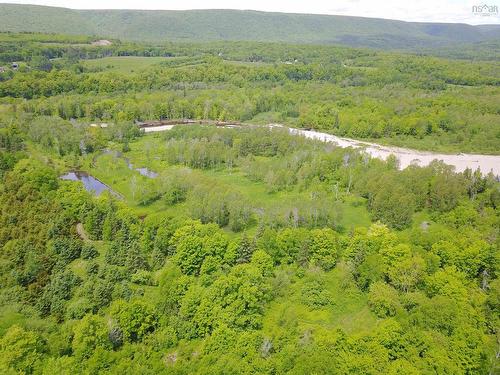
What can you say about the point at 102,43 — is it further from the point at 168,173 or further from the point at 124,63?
the point at 168,173

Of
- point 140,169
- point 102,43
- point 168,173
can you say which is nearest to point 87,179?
point 140,169

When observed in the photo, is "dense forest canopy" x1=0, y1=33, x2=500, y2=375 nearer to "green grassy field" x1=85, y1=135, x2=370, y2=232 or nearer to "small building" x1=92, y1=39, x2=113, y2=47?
"green grassy field" x1=85, y1=135, x2=370, y2=232

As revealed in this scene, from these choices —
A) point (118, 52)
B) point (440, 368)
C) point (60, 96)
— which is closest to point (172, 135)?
point (60, 96)

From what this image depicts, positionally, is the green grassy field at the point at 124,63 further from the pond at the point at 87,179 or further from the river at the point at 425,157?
the river at the point at 425,157

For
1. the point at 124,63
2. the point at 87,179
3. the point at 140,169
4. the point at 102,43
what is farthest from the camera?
the point at 102,43

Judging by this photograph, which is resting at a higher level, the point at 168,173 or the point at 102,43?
the point at 102,43

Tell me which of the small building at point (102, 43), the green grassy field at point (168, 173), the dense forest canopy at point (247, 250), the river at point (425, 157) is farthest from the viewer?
the small building at point (102, 43)

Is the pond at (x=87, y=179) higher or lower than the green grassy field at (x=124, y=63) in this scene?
lower

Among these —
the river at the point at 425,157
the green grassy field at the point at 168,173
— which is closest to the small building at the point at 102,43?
the green grassy field at the point at 168,173
